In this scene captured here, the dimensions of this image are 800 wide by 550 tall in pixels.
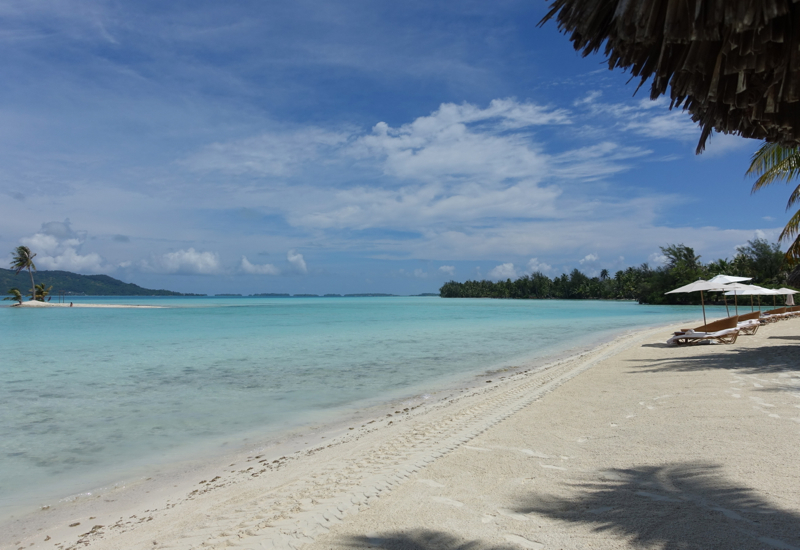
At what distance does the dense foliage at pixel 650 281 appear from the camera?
55.9 m

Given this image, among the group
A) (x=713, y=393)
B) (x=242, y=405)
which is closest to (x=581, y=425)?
(x=713, y=393)

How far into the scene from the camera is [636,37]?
8.14 feet

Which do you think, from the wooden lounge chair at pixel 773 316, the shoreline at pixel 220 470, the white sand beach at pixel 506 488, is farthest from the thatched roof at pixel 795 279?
the shoreline at pixel 220 470

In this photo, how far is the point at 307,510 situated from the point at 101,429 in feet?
19.6

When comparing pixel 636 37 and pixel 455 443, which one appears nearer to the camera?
pixel 636 37

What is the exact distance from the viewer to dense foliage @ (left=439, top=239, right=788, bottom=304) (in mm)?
55938

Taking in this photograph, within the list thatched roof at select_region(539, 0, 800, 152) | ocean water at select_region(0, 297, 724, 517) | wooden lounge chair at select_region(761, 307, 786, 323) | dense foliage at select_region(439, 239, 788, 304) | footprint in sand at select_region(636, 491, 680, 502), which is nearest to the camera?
thatched roof at select_region(539, 0, 800, 152)

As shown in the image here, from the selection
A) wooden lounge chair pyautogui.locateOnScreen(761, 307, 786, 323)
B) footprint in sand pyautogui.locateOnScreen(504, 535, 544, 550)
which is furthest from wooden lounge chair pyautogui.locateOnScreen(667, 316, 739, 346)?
footprint in sand pyautogui.locateOnScreen(504, 535, 544, 550)

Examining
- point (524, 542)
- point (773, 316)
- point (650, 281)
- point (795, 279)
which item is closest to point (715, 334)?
point (795, 279)

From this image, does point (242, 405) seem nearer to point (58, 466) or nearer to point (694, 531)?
point (58, 466)

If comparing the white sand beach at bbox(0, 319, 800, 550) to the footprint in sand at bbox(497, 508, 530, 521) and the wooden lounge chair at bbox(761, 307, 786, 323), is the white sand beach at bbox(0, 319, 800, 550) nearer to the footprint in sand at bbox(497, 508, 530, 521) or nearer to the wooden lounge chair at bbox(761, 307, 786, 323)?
the footprint in sand at bbox(497, 508, 530, 521)

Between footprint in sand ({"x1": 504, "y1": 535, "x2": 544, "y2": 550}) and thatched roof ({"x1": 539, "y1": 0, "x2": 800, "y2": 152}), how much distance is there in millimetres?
2919

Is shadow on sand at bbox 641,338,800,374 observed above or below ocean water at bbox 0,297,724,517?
above

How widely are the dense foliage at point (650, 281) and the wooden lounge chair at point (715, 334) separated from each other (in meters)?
23.6
